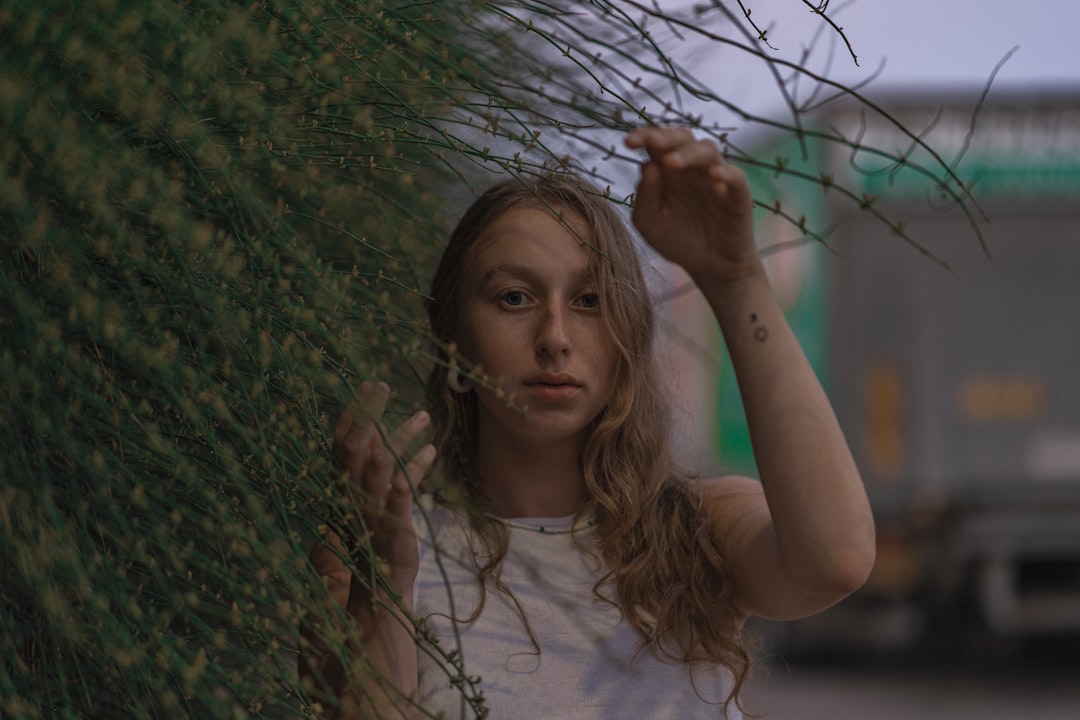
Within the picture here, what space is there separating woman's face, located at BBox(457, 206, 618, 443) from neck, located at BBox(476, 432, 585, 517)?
51 mm

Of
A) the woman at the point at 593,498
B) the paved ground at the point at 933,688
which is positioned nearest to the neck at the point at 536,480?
the woman at the point at 593,498

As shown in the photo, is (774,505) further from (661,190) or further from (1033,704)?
(1033,704)

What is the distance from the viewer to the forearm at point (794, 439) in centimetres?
99

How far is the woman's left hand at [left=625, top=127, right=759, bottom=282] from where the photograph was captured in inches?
33.9

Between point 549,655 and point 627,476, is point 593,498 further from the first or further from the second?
point 549,655

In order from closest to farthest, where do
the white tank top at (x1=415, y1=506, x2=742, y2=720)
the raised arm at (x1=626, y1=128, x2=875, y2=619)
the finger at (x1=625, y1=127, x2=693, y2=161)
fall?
the finger at (x1=625, y1=127, x2=693, y2=161)
the raised arm at (x1=626, y1=128, x2=875, y2=619)
the white tank top at (x1=415, y1=506, x2=742, y2=720)

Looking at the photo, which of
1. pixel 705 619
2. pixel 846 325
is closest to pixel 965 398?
pixel 846 325

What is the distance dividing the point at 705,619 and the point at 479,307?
13.4 inches

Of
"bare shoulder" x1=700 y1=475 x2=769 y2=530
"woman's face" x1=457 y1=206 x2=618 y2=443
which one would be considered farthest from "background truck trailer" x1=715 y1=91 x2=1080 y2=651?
"woman's face" x1=457 y1=206 x2=618 y2=443

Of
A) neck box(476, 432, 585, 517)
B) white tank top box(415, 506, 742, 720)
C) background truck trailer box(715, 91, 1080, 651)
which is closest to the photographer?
white tank top box(415, 506, 742, 720)

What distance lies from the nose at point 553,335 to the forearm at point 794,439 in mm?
167

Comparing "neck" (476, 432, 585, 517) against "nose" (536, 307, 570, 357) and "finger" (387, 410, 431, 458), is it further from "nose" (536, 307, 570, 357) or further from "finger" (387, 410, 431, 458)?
"finger" (387, 410, 431, 458)

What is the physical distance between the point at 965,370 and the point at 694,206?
5852 mm

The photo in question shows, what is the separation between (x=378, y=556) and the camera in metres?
0.96
